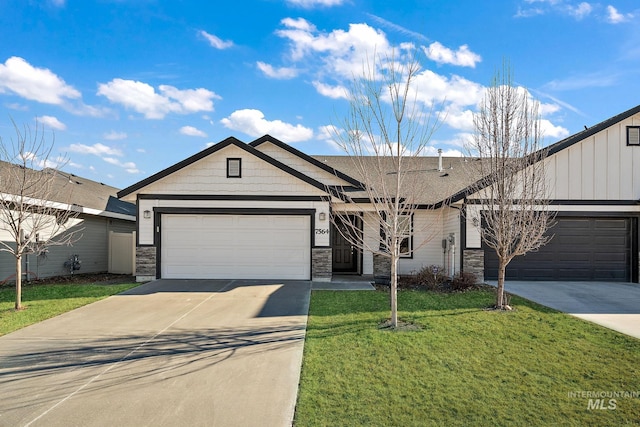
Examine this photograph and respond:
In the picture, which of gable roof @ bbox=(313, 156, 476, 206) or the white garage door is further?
gable roof @ bbox=(313, 156, 476, 206)

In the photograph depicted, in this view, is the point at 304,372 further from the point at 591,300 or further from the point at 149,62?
the point at 149,62

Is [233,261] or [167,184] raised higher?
[167,184]

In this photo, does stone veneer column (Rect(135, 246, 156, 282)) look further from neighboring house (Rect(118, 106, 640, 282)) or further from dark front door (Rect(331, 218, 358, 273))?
dark front door (Rect(331, 218, 358, 273))

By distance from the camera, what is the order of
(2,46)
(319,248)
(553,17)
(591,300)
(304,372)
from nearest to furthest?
1. (304,372)
2. (591,300)
3. (553,17)
4. (2,46)
5. (319,248)

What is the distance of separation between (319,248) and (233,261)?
2783 millimetres

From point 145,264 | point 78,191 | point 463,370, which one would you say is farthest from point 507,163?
point 78,191

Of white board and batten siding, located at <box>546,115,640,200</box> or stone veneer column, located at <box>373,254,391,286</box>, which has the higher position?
white board and batten siding, located at <box>546,115,640,200</box>

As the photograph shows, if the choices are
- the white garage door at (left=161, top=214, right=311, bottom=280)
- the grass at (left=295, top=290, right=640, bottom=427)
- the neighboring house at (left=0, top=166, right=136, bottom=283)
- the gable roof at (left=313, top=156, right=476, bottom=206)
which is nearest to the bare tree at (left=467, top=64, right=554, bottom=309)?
the grass at (left=295, top=290, right=640, bottom=427)

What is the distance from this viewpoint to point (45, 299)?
30.3 ft

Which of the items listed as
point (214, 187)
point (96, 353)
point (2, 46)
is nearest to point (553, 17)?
point (214, 187)

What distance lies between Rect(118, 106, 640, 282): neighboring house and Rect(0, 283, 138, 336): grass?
5.54 feet

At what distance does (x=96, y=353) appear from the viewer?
18.2 ft

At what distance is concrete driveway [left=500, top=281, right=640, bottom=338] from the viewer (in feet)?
24.2

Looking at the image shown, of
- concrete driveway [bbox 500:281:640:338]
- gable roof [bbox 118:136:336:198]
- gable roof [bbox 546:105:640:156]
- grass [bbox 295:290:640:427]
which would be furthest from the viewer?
gable roof [bbox 118:136:336:198]
